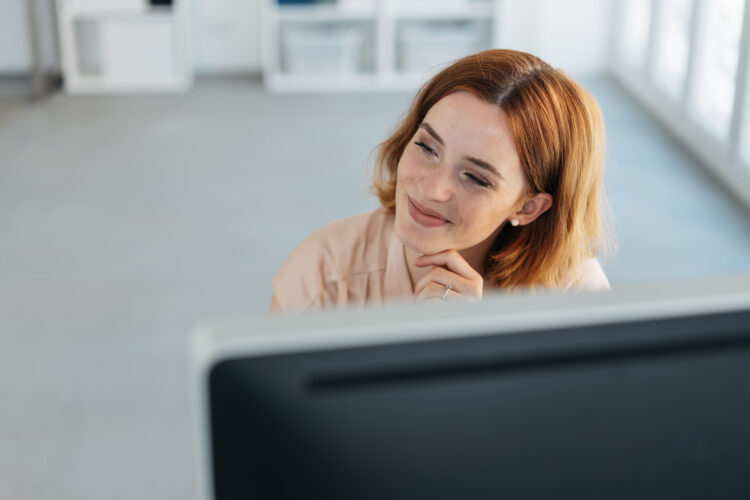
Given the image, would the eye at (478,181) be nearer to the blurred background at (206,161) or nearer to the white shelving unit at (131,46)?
the blurred background at (206,161)

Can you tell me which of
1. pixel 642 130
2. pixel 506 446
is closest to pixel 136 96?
pixel 642 130

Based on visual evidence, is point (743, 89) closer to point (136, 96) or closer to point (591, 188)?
point (591, 188)

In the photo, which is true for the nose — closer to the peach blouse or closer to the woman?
the woman

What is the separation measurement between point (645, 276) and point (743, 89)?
106cm

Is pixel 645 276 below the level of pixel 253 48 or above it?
below

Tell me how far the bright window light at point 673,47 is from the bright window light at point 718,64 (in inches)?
7.2

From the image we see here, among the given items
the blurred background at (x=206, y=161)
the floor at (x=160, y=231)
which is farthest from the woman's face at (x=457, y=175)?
the floor at (x=160, y=231)

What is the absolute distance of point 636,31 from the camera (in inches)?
210

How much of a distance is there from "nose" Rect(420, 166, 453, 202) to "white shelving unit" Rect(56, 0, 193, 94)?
436 cm

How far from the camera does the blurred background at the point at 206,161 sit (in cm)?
267

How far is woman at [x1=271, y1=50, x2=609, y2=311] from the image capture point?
4.22ft

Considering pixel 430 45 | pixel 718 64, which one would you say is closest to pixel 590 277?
pixel 718 64

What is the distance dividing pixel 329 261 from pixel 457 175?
0.96 ft

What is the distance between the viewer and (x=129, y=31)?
5.37m
